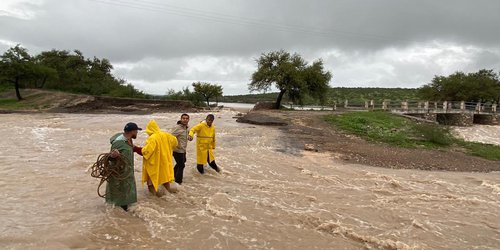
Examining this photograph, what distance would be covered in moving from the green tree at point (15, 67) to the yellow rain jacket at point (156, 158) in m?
38.3

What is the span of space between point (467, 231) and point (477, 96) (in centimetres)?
5059

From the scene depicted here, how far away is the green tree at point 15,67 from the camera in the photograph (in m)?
38.0

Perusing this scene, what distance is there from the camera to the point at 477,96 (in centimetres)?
4919

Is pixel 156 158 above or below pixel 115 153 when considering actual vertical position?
below

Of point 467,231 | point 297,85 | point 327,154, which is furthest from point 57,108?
point 467,231

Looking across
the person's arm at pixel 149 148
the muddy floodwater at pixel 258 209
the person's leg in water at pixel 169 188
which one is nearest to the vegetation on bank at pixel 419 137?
the muddy floodwater at pixel 258 209

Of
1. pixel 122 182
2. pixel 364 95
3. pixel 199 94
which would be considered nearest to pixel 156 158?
pixel 122 182

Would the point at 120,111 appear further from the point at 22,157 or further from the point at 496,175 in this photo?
the point at 496,175

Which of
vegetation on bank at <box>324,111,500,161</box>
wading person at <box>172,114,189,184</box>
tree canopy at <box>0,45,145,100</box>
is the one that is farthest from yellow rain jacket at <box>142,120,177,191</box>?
tree canopy at <box>0,45,145,100</box>

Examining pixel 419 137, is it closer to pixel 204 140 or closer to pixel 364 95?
pixel 204 140

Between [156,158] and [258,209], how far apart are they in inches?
83.9

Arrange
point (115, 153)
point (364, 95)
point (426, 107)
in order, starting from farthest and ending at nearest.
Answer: point (364, 95) < point (426, 107) < point (115, 153)

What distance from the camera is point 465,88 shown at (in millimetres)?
49469

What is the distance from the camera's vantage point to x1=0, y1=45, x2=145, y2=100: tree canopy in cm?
3868
